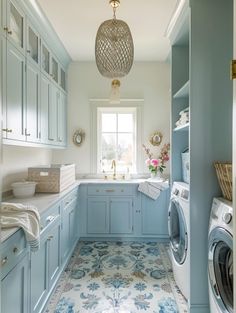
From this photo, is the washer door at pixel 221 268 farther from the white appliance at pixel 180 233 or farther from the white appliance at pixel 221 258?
the white appliance at pixel 180 233

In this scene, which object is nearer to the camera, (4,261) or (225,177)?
(4,261)

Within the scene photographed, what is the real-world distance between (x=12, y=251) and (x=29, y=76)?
1.62 m

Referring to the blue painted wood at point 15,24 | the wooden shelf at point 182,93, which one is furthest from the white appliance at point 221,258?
the blue painted wood at point 15,24

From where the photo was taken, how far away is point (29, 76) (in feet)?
7.79

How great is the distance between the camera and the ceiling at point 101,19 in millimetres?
2488

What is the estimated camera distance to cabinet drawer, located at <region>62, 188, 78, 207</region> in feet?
9.00

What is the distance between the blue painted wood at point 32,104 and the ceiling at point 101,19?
0.68 meters

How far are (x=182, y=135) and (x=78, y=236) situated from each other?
6.76 feet

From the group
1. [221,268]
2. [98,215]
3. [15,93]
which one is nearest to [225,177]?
[221,268]

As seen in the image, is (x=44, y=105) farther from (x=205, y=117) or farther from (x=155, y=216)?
(x=155, y=216)

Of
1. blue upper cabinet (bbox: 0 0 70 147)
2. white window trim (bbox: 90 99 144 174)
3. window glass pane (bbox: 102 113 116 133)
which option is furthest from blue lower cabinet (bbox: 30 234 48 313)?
window glass pane (bbox: 102 113 116 133)

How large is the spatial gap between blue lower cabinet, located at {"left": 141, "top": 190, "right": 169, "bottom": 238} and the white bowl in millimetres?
1609

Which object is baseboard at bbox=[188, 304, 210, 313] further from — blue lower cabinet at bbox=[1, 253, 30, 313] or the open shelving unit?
blue lower cabinet at bbox=[1, 253, 30, 313]

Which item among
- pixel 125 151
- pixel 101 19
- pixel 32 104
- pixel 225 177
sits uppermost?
pixel 101 19
